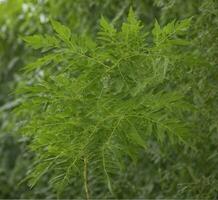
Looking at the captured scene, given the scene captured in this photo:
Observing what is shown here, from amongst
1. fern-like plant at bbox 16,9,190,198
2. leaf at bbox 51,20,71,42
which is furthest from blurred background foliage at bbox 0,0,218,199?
leaf at bbox 51,20,71,42

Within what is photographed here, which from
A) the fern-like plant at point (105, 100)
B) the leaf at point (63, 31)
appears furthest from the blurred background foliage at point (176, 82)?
the leaf at point (63, 31)

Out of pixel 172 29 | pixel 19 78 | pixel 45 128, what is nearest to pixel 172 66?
pixel 172 29

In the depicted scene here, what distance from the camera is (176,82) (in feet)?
9.26

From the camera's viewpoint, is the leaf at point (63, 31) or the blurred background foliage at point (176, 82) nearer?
the leaf at point (63, 31)

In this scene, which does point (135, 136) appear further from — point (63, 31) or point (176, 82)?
point (176, 82)

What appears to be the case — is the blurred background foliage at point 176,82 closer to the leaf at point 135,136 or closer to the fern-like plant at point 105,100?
the fern-like plant at point 105,100

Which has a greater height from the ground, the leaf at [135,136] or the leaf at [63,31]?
the leaf at [63,31]

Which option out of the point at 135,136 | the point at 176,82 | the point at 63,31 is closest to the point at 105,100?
the point at 135,136

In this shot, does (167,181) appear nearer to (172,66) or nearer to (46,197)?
(46,197)

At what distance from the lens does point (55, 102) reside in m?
2.16

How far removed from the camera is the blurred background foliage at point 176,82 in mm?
2635

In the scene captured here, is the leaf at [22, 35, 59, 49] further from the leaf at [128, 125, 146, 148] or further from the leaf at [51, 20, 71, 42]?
the leaf at [128, 125, 146, 148]

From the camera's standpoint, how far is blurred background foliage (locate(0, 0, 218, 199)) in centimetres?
Answer: 263

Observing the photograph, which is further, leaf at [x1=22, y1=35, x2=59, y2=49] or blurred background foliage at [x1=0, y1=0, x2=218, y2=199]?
blurred background foliage at [x1=0, y1=0, x2=218, y2=199]
